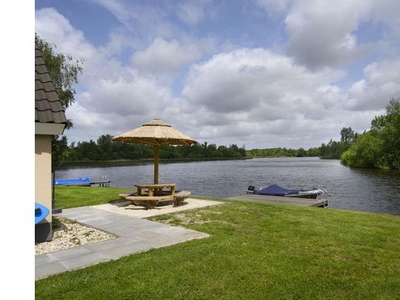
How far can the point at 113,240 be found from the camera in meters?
6.43

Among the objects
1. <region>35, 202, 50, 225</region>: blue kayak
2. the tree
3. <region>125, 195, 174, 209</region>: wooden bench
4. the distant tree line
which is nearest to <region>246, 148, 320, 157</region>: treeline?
the distant tree line

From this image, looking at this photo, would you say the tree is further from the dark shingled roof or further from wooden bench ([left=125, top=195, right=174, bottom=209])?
the dark shingled roof

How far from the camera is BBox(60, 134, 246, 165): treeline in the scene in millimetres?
98750

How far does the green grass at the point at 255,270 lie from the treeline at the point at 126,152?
70.3 metres

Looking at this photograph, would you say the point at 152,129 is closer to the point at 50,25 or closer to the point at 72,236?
the point at 72,236

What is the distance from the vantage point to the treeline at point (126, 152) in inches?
3888

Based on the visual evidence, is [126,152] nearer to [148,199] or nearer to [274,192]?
[274,192]

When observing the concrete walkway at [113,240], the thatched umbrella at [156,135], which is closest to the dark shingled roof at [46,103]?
the concrete walkway at [113,240]

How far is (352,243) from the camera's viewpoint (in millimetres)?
6172

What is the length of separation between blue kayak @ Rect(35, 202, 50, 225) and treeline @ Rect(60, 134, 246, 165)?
7043 centimetres

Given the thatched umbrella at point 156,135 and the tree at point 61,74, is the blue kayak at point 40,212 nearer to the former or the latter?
the thatched umbrella at point 156,135

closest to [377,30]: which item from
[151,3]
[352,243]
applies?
[352,243]

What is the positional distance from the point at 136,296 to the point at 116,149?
10748 cm
